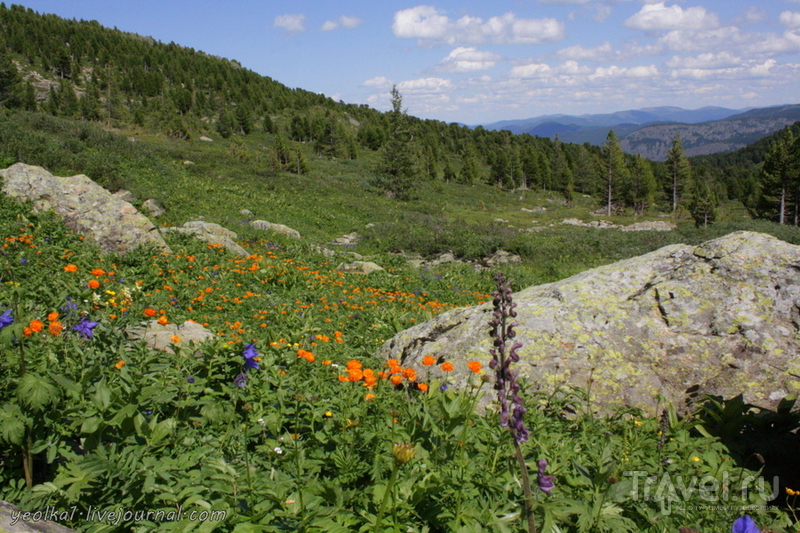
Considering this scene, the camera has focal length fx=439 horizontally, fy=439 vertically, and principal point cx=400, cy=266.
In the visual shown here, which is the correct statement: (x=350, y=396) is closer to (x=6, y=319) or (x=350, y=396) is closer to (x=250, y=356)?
(x=250, y=356)

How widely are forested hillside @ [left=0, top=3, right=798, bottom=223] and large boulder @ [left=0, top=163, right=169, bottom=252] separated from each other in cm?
3416

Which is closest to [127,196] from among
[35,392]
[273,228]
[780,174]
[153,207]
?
[153,207]

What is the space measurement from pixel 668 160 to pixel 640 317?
3198 inches

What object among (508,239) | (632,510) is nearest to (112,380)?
(632,510)

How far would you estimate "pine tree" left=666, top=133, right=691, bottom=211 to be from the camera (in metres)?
69.4

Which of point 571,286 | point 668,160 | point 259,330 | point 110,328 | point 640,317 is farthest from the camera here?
point 668,160

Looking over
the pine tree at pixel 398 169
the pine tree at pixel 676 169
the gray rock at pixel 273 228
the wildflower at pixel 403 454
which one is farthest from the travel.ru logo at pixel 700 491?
the pine tree at pixel 676 169

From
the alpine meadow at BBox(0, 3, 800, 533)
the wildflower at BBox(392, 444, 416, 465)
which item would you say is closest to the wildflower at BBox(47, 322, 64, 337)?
the alpine meadow at BBox(0, 3, 800, 533)

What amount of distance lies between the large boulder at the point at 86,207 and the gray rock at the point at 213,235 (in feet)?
4.50

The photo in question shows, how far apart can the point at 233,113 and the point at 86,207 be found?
71.1 meters

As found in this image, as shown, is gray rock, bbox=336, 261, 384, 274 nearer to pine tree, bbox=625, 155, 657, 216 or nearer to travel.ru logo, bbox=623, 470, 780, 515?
travel.ru logo, bbox=623, 470, 780, 515

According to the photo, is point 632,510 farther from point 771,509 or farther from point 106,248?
point 106,248

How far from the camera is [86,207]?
10375 millimetres

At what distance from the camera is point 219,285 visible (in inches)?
318
